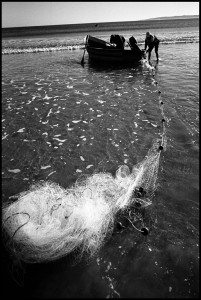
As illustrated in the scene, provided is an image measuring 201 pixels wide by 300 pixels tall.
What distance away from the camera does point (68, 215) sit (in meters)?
4.12

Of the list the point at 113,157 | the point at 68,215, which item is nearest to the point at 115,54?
the point at 113,157

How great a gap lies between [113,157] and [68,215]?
9.03 ft

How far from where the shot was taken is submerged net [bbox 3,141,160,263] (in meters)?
3.63

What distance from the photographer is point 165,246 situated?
3.94m

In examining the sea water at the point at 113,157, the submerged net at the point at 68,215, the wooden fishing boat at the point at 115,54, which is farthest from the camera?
the wooden fishing boat at the point at 115,54

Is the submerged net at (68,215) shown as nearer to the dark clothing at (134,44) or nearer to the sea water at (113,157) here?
the sea water at (113,157)

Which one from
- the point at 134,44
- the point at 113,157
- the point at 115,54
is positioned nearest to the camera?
the point at 113,157

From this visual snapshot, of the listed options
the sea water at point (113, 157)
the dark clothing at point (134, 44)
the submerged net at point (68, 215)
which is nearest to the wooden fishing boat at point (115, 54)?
the dark clothing at point (134, 44)

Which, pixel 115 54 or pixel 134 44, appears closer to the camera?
pixel 115 54

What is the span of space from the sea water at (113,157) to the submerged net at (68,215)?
0.24 meters

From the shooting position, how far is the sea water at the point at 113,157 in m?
3.45

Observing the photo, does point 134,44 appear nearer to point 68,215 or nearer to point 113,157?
point 113,157

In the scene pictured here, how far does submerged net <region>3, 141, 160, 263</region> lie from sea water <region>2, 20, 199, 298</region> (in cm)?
24

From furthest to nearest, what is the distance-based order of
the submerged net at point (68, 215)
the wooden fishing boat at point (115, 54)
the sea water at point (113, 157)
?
1. the wooden fishing boat at point (115, 54)
2. the submerged net at point (68, 215)
3. the sea water at point (113, 157)
